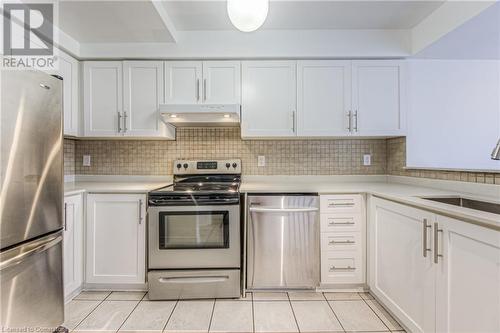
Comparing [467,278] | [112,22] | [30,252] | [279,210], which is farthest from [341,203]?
[112,22]

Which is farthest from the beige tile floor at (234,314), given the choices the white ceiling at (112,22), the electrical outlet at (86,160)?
the white ceiling at (112,22)

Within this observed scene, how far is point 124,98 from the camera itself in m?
2.46

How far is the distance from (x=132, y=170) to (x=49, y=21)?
Result: 141 centimetres

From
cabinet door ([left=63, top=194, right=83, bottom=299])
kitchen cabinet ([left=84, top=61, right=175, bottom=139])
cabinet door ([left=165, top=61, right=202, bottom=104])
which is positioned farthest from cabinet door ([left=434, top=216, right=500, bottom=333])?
cabinet door ([left=63, top=194, right=83, bottom=299])

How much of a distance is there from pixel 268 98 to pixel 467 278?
1.90m

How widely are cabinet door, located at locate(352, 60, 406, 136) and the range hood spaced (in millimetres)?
1133

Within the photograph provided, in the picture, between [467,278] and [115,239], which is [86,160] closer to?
[115,239]

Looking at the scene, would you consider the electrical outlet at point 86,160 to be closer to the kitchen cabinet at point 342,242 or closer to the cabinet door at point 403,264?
the kitchen cabinet at point 342,242

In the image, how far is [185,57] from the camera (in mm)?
2426

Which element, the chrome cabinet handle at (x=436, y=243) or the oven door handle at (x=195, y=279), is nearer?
the chrome cabinet handle at (x=436, y=243)

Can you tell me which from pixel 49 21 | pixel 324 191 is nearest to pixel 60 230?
pixel 49 21

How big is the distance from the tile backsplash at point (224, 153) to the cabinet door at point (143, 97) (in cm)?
32

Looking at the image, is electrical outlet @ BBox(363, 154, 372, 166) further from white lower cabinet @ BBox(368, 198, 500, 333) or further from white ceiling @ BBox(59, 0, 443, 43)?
white ceiling @ BBox(59, 0, 443, 43)

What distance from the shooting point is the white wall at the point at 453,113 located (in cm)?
248
